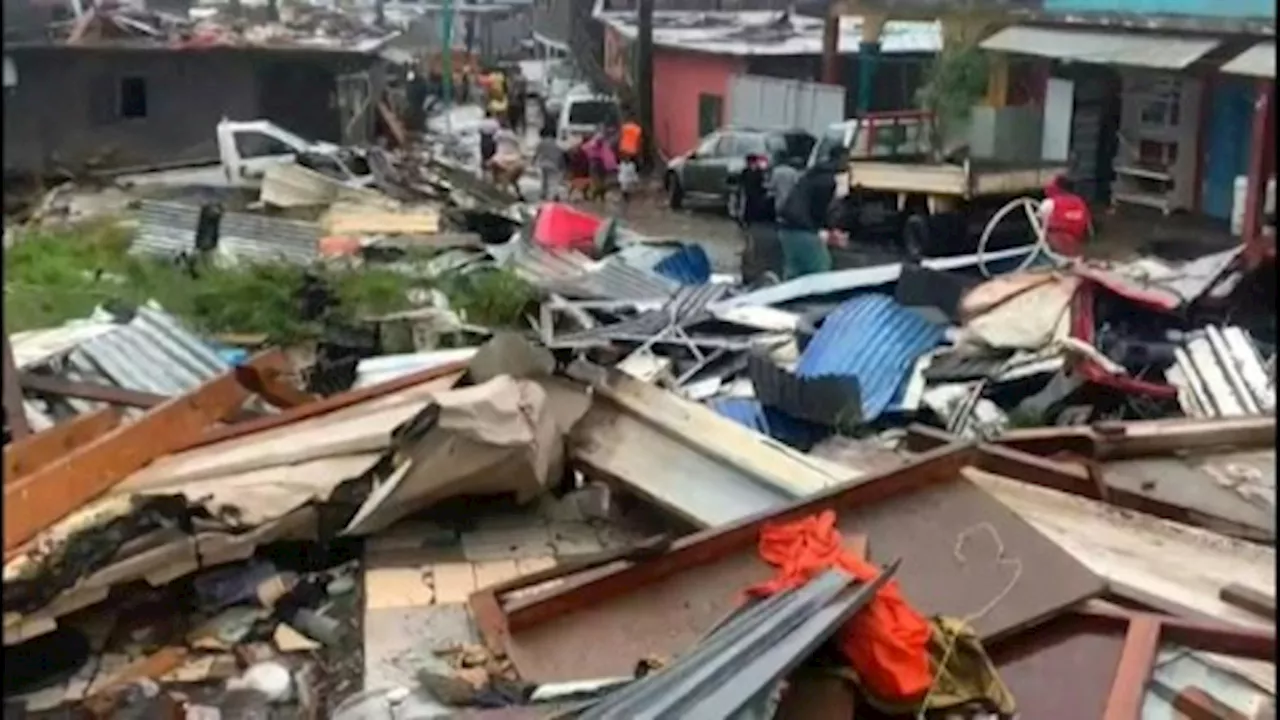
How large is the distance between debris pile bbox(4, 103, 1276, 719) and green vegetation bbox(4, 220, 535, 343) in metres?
1.76

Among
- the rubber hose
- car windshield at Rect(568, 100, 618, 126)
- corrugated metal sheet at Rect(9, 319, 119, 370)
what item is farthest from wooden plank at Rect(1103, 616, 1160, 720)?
car windshield at Rect(568, 100, 618, 126)

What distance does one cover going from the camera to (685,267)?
14156 mm

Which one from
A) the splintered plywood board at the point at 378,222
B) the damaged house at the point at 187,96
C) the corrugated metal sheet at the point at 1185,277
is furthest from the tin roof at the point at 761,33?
the corrugated metal sheet at the point at 1185,277

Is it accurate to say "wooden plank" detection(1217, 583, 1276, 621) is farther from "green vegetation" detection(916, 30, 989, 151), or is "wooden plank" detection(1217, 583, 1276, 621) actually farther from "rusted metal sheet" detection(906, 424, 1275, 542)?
"green vegetation" detection(916, 30, 989, 151)

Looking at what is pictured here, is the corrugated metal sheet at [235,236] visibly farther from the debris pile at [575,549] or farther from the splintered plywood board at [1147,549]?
the splintered plywood board at [1147,549]

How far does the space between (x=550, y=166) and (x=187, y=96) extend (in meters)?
5.55

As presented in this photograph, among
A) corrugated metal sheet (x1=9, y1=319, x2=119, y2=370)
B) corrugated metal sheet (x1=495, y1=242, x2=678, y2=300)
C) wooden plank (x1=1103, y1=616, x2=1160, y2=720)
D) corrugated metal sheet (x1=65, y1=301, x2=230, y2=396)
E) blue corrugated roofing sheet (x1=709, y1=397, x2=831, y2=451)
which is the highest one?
corrugated metal sheet (x1=9, y1=319, x2=119, y2=370)

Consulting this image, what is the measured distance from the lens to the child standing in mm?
23078

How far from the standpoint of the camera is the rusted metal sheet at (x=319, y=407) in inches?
250

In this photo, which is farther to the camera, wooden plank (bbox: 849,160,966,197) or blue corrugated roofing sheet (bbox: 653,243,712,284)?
wooden plank (bbox: 849,160,966,197)

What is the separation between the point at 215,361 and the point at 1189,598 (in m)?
5.23

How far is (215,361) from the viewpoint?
27.4 ft

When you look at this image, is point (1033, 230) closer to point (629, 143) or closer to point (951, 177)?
point (951, 177)

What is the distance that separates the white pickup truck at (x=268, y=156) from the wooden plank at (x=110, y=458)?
13.6 metres
